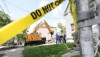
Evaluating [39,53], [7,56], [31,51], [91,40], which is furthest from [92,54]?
[7,56]

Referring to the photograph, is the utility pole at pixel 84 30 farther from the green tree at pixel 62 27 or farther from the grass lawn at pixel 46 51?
the green tree at pixel 62 27

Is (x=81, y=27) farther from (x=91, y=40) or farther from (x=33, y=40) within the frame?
(x=33, y=40)

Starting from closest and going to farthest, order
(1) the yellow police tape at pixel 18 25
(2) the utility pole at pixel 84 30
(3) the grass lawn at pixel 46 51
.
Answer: (2) the utility pole at pixel 84 30
(1) the yellow police tape at pixel 18 25
(3) the grass lawn at pixel 46 51

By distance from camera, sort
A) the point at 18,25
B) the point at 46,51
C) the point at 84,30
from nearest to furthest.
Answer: the point at 84,30
the point at 18,25
the point at 46,51

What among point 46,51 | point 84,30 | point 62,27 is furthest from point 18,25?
point 62,27

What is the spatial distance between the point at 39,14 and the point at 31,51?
2188 centimetres

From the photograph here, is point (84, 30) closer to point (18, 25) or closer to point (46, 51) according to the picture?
point (18, 25)

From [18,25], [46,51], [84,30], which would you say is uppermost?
[18,25]

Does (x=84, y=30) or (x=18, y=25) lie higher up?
(x=18, y=25)

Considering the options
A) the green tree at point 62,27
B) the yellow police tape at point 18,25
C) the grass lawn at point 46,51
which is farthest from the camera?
the green tree at point 62,27

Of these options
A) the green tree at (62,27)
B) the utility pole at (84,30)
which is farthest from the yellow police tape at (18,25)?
the green tree at (62,27)

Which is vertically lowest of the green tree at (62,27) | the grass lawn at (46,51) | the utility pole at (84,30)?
the grass lawn at (46,51)

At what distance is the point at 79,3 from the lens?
214cm

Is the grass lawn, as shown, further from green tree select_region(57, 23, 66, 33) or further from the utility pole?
green tree select_region(57, 23, 66, 33)
